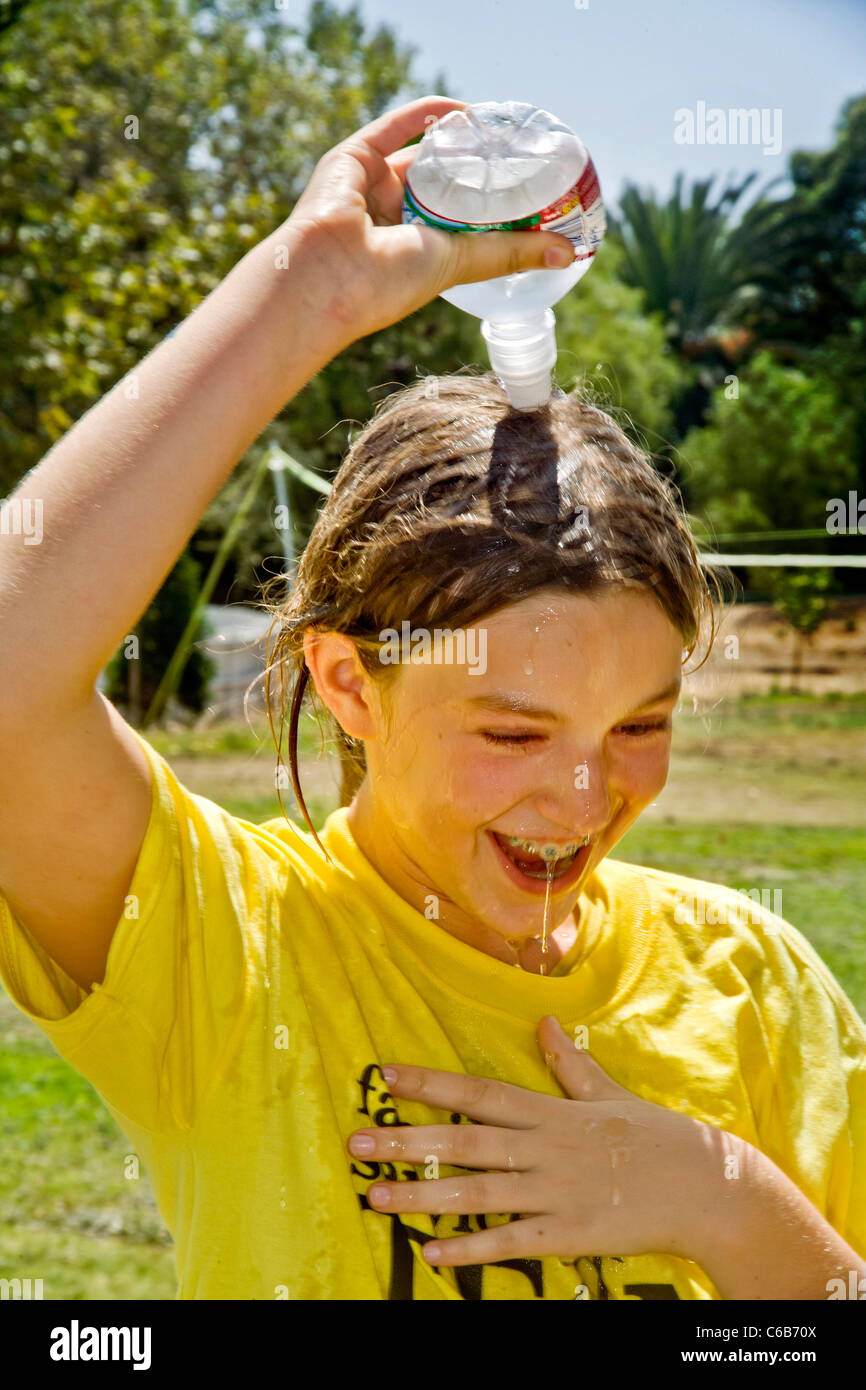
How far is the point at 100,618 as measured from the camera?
1050 millimetres

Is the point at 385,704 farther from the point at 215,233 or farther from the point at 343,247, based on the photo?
the point at 215,233

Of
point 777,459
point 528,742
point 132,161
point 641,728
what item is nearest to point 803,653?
point 777,459

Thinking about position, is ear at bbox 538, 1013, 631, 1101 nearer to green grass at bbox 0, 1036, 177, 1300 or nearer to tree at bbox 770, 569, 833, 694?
green grass at bbox 0, 1036, 177, 1300

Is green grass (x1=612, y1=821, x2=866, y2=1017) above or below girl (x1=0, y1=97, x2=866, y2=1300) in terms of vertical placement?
above

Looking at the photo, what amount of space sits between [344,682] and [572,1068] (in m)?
0.48

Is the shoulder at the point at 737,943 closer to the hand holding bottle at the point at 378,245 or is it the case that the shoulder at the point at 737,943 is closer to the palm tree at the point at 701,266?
the hand holding bottle at the point at 378,245

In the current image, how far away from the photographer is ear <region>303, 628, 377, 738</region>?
55.5 inches

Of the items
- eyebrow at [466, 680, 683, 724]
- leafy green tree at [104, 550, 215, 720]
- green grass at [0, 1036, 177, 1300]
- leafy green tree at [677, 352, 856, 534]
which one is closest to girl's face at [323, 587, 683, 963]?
eyebrow at [466, 680, 683, 724]

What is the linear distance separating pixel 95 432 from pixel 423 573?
0.39 metres

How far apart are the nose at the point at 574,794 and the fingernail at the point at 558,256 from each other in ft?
1.68

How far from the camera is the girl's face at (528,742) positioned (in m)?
1.28

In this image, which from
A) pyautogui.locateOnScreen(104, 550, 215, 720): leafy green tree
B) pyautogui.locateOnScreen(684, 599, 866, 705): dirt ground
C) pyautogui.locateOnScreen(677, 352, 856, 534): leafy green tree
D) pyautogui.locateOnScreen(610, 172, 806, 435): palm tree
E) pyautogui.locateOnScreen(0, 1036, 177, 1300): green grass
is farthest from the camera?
pyautogui.locateOnScreen(610, 172, 806, 435): palm tree

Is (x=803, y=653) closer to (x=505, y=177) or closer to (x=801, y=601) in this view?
(x=801, y=601)

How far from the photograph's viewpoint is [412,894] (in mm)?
1450
